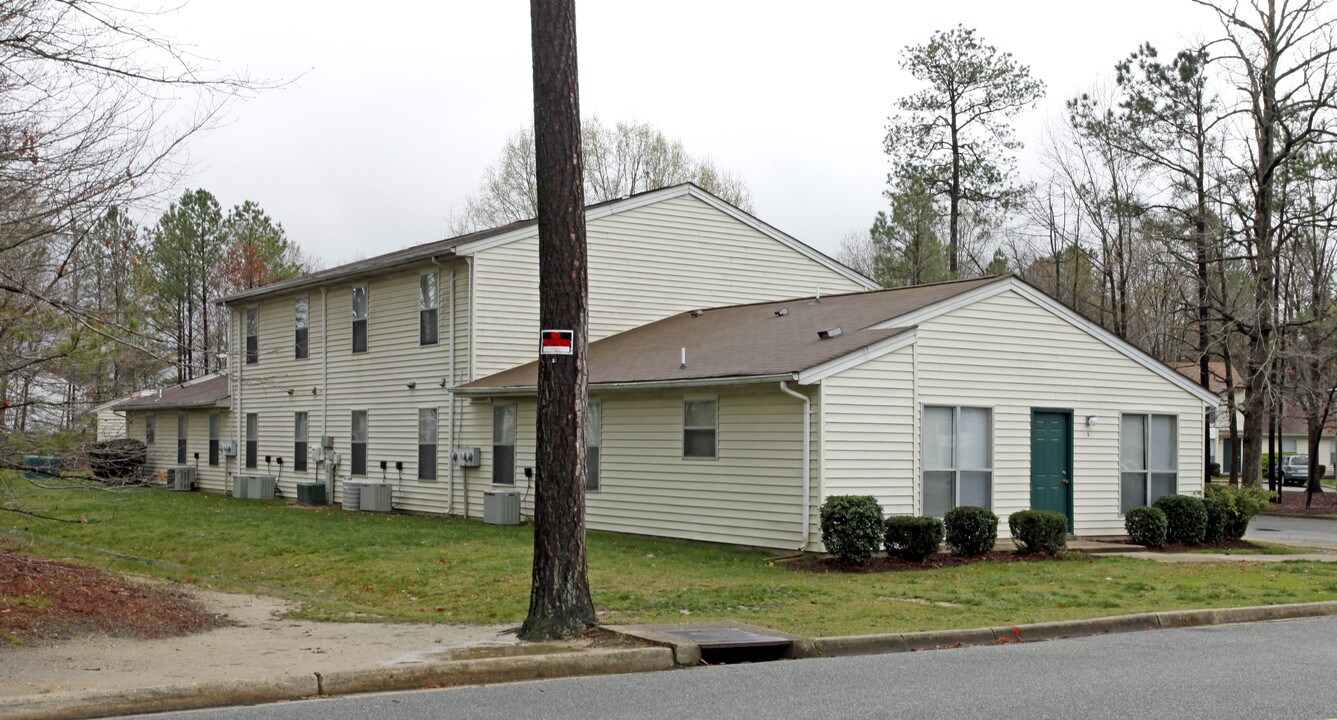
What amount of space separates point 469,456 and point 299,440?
8.09 metres

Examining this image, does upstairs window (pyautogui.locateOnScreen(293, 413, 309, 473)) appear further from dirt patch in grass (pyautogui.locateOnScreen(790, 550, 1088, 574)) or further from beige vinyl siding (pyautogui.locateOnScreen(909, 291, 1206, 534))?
beige vinyl siding (pyautogui.locateOnScreen(909, 291, 1206, 534))

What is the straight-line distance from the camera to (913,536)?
17.3 metres

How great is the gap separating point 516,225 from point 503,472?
17.9ft

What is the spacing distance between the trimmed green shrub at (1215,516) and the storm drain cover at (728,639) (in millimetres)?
12904

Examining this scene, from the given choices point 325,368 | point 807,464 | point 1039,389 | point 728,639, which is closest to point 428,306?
point 325,368

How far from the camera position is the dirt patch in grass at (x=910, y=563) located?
16984mm

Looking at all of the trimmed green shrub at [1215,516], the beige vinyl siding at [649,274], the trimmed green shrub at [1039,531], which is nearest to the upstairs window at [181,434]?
the beige vinyl siding at [649,274]

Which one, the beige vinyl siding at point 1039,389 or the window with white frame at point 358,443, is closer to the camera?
the beige vinyl siding at point 1039,389

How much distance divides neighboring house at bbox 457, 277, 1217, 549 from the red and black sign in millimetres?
7203

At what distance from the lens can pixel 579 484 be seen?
1082cm

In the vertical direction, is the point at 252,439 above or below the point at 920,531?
above

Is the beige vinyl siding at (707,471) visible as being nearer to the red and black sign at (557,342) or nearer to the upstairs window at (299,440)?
the red and black sign at (557,342)

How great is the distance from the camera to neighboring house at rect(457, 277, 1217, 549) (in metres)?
18.4

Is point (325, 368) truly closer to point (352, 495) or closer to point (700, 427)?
point (352, 495)
